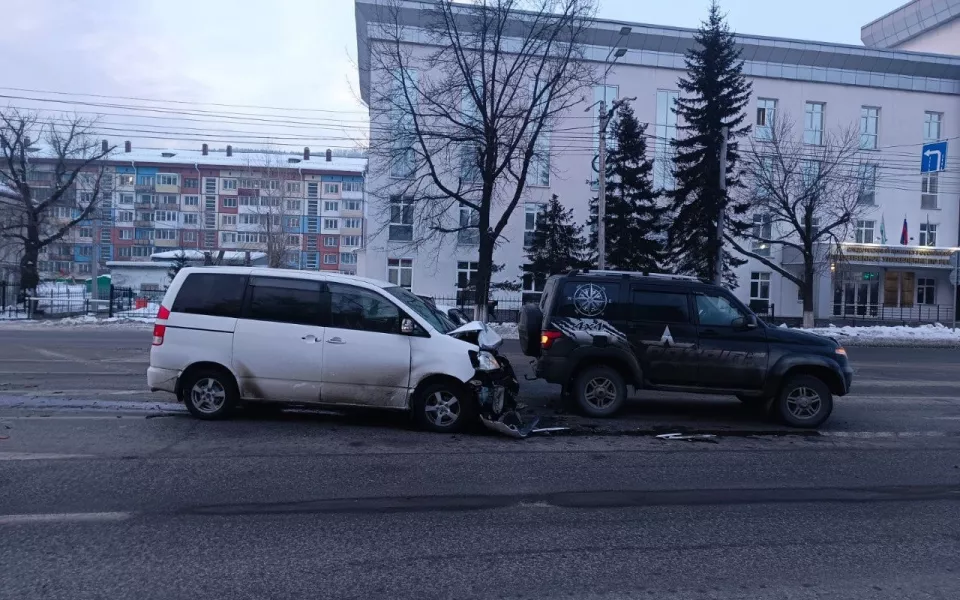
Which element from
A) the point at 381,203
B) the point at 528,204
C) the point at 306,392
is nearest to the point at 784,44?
the point at 528,204

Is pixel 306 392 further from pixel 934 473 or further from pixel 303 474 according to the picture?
pixel 934 473

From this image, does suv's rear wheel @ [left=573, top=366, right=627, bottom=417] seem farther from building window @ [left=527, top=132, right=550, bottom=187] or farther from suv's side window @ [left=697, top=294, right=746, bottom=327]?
building window @ [left=527, top=132, right=550, bottom=187]

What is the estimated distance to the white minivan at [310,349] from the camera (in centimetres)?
898

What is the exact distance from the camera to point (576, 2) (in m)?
27.4

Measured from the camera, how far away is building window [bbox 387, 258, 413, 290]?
41625mm

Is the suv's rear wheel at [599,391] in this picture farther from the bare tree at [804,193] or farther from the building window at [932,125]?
the building window at [932,125]

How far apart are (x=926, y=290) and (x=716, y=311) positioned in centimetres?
4226

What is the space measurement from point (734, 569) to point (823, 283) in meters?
41.9

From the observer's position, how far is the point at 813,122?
4488 centimetres

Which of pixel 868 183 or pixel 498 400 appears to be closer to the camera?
pixel 498 400

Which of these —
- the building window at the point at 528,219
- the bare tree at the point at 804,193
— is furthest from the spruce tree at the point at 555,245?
the bare tree at the point at 804,193

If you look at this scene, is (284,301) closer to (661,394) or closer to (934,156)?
(661,394)

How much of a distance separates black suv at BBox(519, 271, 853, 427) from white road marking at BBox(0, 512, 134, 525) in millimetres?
5927

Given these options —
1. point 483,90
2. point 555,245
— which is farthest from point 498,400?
point 555,245
